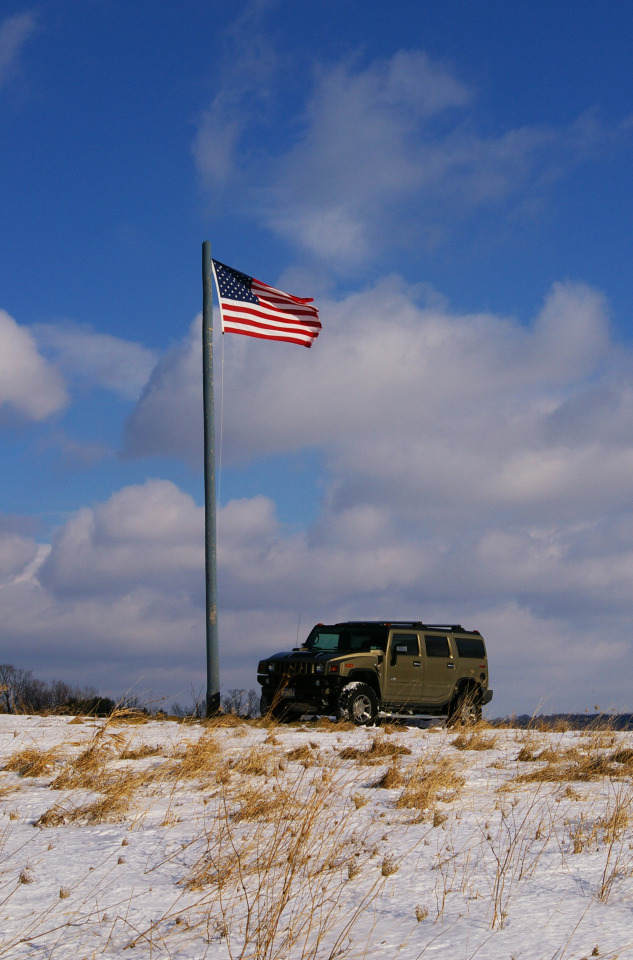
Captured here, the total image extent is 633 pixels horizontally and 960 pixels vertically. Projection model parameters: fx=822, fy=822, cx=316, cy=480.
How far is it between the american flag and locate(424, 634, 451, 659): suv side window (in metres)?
6.36

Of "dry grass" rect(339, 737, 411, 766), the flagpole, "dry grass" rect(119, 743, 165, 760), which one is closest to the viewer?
"dry grass" rect(119, 743, 165, 760)

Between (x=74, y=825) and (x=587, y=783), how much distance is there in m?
4.78

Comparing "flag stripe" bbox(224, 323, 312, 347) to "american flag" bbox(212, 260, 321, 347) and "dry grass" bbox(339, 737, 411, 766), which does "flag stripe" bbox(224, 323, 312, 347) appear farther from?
"dry grass" bbox(339, 737, 411, 766)

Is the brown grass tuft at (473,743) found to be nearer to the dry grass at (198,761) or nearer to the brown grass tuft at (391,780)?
the brown grass tuft at (391,780)

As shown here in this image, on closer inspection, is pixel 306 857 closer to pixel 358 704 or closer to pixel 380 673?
pixel 358 704

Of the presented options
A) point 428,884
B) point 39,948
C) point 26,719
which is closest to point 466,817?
point 428,884

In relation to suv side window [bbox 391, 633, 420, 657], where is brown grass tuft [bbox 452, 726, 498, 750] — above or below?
below

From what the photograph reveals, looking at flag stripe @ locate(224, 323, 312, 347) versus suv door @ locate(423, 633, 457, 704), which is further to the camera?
flag stripe @ locate(224, 323, 312, 347)

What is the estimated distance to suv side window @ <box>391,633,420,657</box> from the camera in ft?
48.3

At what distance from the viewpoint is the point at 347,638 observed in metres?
15.3

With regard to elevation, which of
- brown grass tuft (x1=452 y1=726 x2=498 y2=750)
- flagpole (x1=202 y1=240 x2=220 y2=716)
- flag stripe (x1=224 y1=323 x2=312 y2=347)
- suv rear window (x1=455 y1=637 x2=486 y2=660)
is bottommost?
brown grass tuft (x1=452 y1=726 x2=498 y2=750)

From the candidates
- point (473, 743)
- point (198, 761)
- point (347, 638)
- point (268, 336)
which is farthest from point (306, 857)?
point (268, 336)

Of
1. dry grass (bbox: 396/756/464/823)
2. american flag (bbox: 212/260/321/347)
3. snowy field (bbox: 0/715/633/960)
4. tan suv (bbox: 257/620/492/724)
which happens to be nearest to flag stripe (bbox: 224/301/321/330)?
american flag (bbox: 212/260/321/347)

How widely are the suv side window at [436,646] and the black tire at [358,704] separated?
6.19 ft
